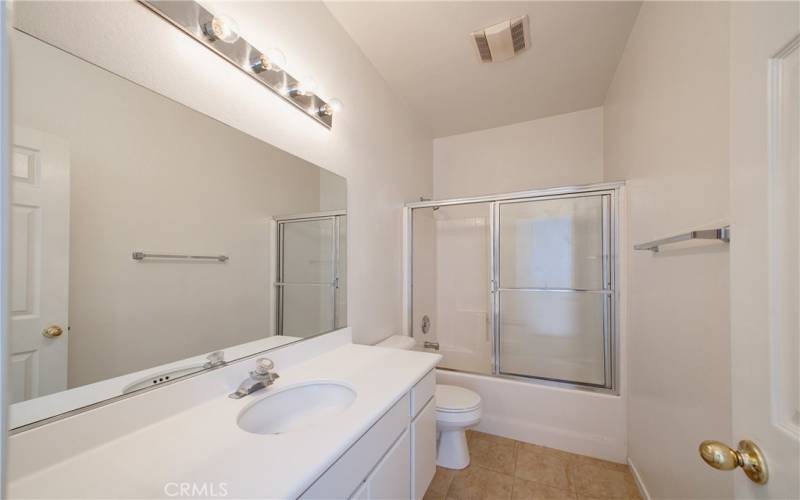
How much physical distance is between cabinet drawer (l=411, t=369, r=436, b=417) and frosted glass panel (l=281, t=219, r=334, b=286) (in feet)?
2.29

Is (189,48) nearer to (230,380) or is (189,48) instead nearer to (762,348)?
(230,380)

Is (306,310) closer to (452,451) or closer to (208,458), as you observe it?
(208,458)

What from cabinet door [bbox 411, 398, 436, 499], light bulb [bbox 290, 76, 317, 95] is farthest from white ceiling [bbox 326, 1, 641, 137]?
cabinet door [bbox 411, 398, 436, 499]

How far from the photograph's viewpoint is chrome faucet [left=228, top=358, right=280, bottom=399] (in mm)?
1016

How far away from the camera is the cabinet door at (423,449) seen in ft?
4.06

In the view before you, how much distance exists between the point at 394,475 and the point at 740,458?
36.9 inches

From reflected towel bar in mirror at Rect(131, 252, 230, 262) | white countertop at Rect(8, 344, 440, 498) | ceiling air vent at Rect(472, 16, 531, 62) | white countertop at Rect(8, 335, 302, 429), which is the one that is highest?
ceiling air vent at Rect(472, 16, 531, 62)

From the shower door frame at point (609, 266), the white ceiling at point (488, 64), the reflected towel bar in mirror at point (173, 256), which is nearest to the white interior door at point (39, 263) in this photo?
the reflected towel bar in mirror at point (173, 256)

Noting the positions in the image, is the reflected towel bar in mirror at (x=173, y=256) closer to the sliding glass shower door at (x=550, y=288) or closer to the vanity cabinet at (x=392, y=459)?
the vanity cabinet at (x=392, y=459)

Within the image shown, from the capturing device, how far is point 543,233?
102 inches

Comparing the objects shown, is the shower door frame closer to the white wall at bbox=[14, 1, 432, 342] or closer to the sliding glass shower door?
the sliding glass shower door

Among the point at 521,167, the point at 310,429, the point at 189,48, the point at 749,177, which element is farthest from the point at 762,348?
the point at 521,167

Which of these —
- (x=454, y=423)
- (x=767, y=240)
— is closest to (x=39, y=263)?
(x=767, y=240)

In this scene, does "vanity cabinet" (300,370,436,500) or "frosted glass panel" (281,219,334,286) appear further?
"frosted glass panel" (281,219,334,286)
